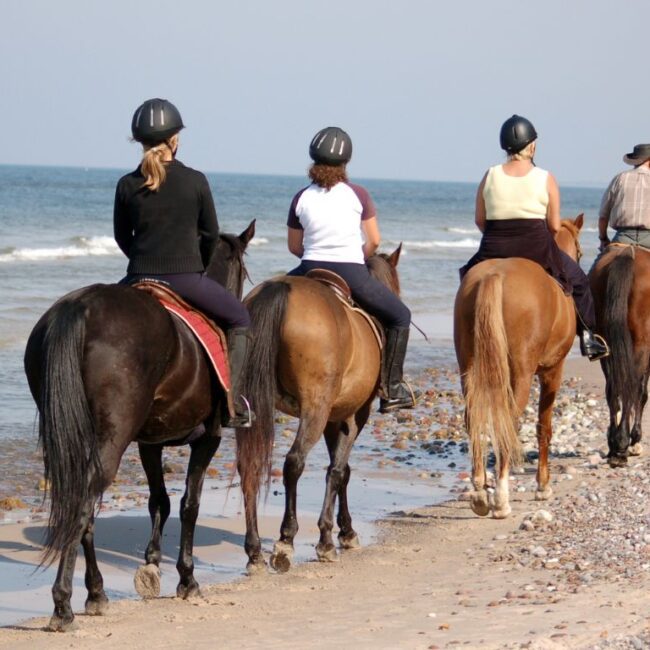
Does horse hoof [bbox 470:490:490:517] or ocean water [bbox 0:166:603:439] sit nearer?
horse hoof [bbox 470:490:490:517]

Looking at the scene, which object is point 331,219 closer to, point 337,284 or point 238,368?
point 337,284

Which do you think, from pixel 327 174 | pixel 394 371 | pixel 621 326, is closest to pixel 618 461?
pixel 621 326

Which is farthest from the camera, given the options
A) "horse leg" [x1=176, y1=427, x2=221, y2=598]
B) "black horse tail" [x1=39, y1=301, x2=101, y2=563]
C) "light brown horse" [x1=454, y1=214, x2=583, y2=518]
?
"light brown horse" [x1=454, y1=214, x2=583, y2=518]

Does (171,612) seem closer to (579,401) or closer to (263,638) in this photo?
(263,638)

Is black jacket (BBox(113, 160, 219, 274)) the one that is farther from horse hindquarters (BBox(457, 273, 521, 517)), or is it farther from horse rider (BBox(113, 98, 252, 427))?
horse hindquarters (BBox(457, 273, 521, 517))

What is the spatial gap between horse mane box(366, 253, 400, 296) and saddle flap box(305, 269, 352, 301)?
537mm

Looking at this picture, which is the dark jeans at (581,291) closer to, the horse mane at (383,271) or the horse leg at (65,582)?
the horse mane at (383,271)

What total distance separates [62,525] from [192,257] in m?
1.62

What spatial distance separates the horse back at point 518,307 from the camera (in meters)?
8.54

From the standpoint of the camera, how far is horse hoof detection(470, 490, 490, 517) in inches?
335

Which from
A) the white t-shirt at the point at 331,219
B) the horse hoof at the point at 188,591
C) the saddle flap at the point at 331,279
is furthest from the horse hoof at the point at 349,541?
the white t-shirt at the point at 331,219

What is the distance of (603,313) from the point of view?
1052 centimetres

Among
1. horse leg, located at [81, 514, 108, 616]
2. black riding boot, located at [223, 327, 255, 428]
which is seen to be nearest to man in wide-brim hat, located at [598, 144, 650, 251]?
black riding boot, located at [223, 327, 255, 428]

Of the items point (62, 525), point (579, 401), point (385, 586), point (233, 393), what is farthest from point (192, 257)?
point (579, 401)
